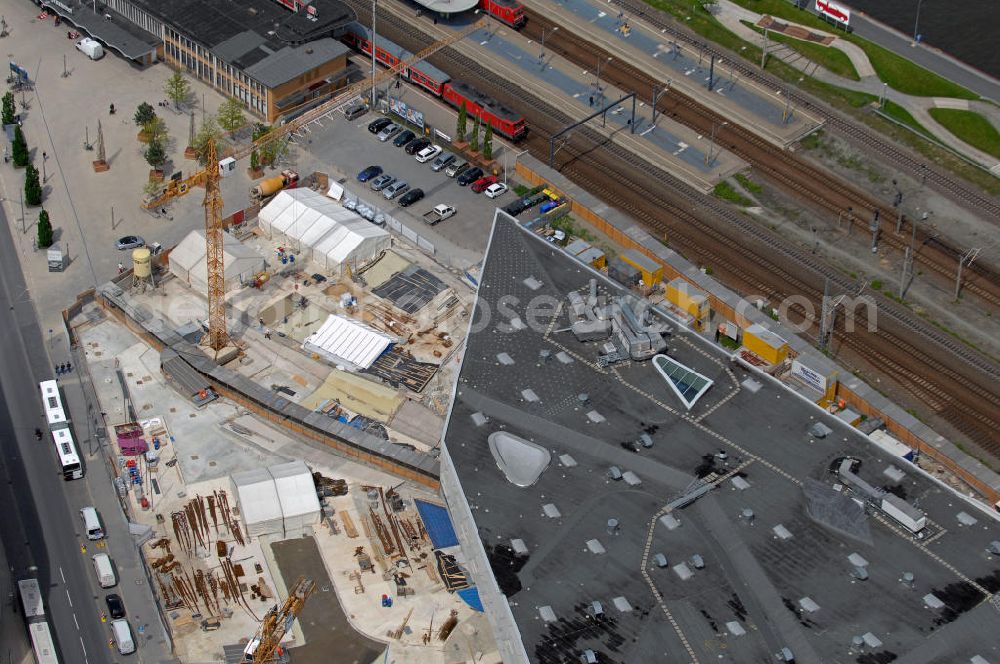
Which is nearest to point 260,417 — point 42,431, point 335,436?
point 335,436

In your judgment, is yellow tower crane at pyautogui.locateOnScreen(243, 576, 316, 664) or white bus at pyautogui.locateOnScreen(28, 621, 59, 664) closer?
yellow tower crane at pyautogui.locateOnScreen(243, 576, 316, 664)

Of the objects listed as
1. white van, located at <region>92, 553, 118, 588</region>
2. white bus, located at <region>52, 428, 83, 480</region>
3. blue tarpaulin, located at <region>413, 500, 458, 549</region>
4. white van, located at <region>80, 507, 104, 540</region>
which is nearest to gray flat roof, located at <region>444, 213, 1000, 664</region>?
blue tarpaulin, located at <region>413, 500, 458, 549</region>

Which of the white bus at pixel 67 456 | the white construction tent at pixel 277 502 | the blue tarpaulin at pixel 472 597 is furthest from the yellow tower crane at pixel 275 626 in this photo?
the white bus at pixel 67 456

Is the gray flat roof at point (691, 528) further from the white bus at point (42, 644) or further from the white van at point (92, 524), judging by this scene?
the white bus at point (42, 644)

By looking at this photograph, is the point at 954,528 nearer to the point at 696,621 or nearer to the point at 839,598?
the point at 839,598

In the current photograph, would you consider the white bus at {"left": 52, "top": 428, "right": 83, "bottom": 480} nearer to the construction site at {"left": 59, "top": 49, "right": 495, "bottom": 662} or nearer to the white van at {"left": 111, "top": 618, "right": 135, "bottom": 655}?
the construction site at {"left": 59, "top": 49, "right": 495, "bottom": 662}

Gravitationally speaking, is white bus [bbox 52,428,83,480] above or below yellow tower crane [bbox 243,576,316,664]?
below
